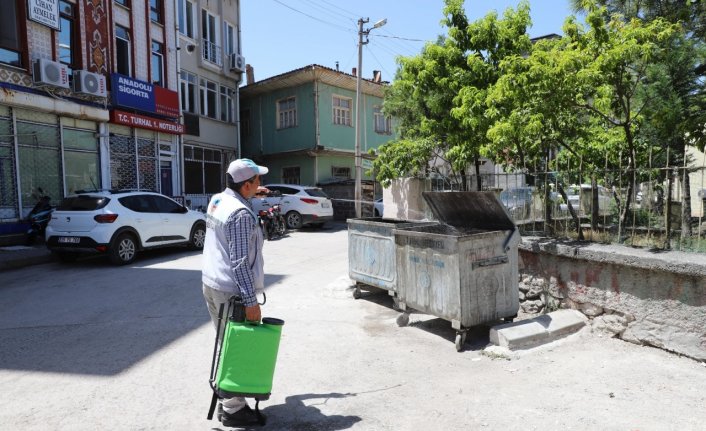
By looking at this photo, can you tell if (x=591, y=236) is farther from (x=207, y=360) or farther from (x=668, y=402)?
(x=207, y=360)

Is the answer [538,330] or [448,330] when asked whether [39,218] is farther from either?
[538,330]

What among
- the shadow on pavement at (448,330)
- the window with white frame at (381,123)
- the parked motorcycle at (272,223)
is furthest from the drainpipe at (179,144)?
the shadow on pavement at (448,330)

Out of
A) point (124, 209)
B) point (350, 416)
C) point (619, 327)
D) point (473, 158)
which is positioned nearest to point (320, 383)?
point (350, 416)

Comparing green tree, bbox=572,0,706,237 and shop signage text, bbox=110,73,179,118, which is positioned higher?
shop signage text, bbox=110,73,179,118

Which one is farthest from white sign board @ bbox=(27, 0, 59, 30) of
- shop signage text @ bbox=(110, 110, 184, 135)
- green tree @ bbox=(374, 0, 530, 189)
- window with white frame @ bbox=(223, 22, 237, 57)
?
green tree @ bbox=(374, 0, 530, 189)

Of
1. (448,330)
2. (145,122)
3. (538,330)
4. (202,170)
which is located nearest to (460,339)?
(448,330)

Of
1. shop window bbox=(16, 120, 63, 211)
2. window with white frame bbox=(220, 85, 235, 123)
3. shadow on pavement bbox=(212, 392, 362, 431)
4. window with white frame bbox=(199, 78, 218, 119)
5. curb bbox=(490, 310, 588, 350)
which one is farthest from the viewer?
window with white frame bbox=(220, 85, 235, 123)

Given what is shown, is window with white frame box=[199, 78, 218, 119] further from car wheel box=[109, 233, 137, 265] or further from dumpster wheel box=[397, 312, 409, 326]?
dumpster wheel box=[397, 312, 409, 326]

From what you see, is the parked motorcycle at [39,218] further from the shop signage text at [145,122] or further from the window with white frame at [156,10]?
the window with white frame at [156,10]

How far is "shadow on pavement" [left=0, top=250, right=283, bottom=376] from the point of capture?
15.4ft

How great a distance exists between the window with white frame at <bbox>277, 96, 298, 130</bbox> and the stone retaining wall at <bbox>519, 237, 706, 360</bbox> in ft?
59.5

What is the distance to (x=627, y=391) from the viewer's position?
3.87 meters

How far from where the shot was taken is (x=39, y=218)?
40.8 feet

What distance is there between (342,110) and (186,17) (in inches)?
310
